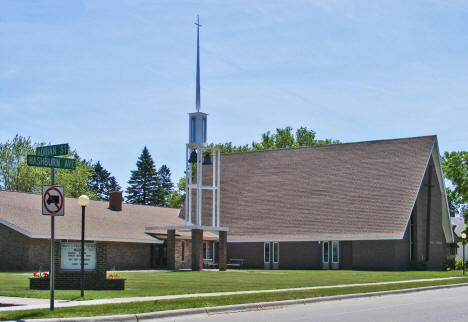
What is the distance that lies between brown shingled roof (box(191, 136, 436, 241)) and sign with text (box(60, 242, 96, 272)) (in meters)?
26.2

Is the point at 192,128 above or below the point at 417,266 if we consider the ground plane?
above

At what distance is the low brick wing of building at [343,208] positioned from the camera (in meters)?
44.8

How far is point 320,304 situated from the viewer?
18.7 m

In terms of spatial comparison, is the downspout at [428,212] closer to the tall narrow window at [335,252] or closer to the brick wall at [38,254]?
the tall narrow window at [335,252]

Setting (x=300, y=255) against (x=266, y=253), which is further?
(x=266, y=253)

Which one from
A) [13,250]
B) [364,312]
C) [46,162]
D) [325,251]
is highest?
[46,162]

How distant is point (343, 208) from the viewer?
154 ft

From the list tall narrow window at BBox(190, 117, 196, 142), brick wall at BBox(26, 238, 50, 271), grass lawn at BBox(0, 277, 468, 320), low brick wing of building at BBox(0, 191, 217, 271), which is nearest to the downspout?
low brick wing of building at BBox(0, 191, 217, 271)

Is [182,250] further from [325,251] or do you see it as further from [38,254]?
[38,254]

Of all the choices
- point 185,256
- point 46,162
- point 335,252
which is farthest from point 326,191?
point 46,162

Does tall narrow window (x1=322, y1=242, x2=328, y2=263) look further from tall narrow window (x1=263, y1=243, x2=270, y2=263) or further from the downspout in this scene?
the downspout

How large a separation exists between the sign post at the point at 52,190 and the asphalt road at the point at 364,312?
2.91 metres

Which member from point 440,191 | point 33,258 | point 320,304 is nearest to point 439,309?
point 320,304

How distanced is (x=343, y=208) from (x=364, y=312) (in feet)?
103
